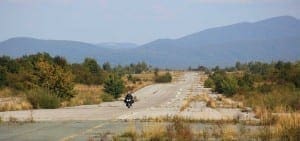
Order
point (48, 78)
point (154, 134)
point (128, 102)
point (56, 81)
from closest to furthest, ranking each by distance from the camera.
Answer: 1. point (154, 134)
2. point (128, 102)
3. point (56, 81)
4. point (48, 78)

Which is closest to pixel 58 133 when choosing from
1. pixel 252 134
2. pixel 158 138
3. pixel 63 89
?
pixel 158 138

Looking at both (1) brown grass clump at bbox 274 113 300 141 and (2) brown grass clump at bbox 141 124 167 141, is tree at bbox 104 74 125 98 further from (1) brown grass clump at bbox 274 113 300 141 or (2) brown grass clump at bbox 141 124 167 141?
(2) brown grass clump at bbox 141 124 167 141

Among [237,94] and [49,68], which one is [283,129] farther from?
[237,94]

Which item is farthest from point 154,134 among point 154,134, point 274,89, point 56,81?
point 274,89

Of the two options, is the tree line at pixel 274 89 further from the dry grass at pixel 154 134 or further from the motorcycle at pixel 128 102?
the dry grass at pixel 154 134

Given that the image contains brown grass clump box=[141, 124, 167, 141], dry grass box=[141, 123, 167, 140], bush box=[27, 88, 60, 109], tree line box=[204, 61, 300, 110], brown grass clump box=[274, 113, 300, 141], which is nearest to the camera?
A: brown grass clump box=[274, 113, 300, 141]

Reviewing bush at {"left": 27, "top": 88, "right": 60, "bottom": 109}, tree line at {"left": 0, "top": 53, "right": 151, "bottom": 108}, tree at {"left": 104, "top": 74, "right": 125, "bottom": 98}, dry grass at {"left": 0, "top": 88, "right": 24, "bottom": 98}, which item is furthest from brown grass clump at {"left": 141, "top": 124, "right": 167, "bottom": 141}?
dry grass at {"left": 0, "top": 88, "right": 24, "bottom": 98}

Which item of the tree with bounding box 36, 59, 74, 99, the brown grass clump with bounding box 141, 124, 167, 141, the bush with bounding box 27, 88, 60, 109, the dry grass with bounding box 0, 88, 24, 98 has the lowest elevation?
the dry grass with bounding box 0, 88, 24, 98

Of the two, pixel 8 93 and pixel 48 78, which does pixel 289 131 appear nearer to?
pixel 48 78

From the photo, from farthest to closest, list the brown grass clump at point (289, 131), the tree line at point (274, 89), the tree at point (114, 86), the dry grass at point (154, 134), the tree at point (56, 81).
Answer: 1. the tree at point (114, 86)
2. the tree at point (56, 81)
3. the tree line at point (274, 89)
4. the dry grass at point (154, 134)
5. the brown grass clump at point (289, 131)

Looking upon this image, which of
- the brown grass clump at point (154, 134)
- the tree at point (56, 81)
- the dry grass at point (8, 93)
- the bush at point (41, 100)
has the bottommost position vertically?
the dry grass at point (8, 93)

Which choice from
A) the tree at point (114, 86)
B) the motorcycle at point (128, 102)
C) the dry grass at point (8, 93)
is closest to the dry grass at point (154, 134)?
the motorcycle at point (128, 102)

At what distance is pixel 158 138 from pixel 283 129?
421 cm

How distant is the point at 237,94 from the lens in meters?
67.3
